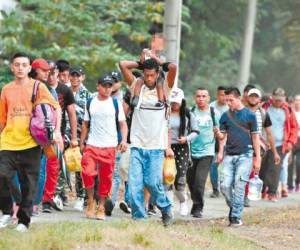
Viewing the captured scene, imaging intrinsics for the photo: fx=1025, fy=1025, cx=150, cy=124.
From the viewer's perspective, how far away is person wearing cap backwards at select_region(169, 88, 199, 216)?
45.7 feet

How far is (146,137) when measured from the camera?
12156 mm

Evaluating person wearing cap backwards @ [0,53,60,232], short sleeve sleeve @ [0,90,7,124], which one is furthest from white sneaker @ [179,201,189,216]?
short sleeve sleeve @ [0,90,7,124]

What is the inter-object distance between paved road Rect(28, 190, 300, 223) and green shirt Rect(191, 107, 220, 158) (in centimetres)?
93

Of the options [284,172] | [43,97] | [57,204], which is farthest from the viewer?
[284,172]

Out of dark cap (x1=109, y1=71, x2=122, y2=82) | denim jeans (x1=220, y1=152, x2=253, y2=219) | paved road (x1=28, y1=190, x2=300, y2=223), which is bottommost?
paved road (x1=28, y1=190, x2=300, y2=223)

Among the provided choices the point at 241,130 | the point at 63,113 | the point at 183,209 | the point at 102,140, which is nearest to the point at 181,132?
the point at 241,130

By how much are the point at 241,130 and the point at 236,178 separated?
25.8 inches

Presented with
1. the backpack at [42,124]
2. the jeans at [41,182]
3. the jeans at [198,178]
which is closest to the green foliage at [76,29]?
the jeans at [198,178]

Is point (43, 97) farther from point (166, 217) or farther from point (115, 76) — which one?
point (115, 76)

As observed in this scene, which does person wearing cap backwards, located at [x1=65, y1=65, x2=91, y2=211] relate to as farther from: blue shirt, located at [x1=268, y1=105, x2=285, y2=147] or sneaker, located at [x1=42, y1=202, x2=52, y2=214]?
blue shirt, located at [x1=268, y1=105, x2=285, y2=147]

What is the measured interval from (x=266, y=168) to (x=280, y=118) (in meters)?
0.96

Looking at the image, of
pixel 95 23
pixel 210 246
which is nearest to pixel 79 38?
pixel 95 23

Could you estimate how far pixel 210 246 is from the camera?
11070 mm

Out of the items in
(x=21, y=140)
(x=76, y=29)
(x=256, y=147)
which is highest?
(x=76, y=29)
